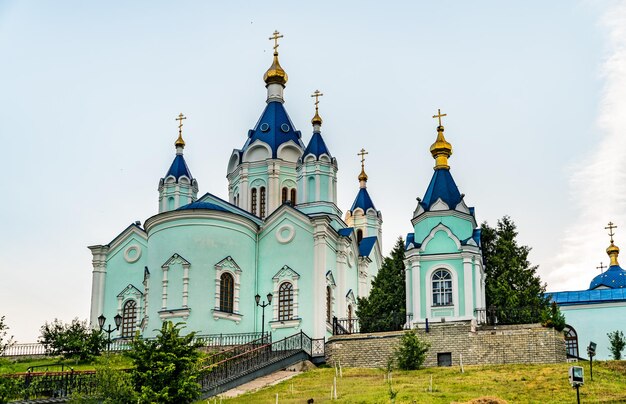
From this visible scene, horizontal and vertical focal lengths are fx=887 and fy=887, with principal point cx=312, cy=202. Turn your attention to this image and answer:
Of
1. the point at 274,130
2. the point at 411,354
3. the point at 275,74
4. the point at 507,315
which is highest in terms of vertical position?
the point at 275,74

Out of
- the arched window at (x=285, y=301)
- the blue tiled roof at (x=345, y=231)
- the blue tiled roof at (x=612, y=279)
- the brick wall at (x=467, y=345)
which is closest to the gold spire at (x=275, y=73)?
the blue tiled roof at (x=345, y=231)

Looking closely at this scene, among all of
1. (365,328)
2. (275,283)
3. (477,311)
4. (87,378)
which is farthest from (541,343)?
(87,378)

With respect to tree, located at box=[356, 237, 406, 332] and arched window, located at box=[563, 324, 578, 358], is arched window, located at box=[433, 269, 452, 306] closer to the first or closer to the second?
tree, located at box=[356, 237, 406, 332]

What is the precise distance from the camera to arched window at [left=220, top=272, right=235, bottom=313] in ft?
115

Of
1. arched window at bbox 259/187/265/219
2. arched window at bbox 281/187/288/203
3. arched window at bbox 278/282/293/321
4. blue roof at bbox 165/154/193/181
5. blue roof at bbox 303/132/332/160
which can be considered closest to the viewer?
arched window at bbox 278/282/293/321

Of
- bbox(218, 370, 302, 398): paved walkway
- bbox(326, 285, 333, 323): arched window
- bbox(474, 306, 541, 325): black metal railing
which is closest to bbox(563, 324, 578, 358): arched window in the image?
bbox(474, 306, 541, 325): black metal railing

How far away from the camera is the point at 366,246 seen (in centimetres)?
4500

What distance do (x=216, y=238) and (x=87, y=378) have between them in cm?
1328

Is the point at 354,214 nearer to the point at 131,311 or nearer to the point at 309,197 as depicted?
the point at 309,197

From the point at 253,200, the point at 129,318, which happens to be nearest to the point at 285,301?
the point at 253,200

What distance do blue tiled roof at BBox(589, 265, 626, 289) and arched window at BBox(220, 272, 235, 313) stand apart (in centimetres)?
2345

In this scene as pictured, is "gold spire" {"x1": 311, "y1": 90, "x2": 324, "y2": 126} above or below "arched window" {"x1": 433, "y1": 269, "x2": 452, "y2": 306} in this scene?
above

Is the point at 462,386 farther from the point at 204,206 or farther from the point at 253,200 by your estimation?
the point at 253,200

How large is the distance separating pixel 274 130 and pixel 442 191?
9613mm
